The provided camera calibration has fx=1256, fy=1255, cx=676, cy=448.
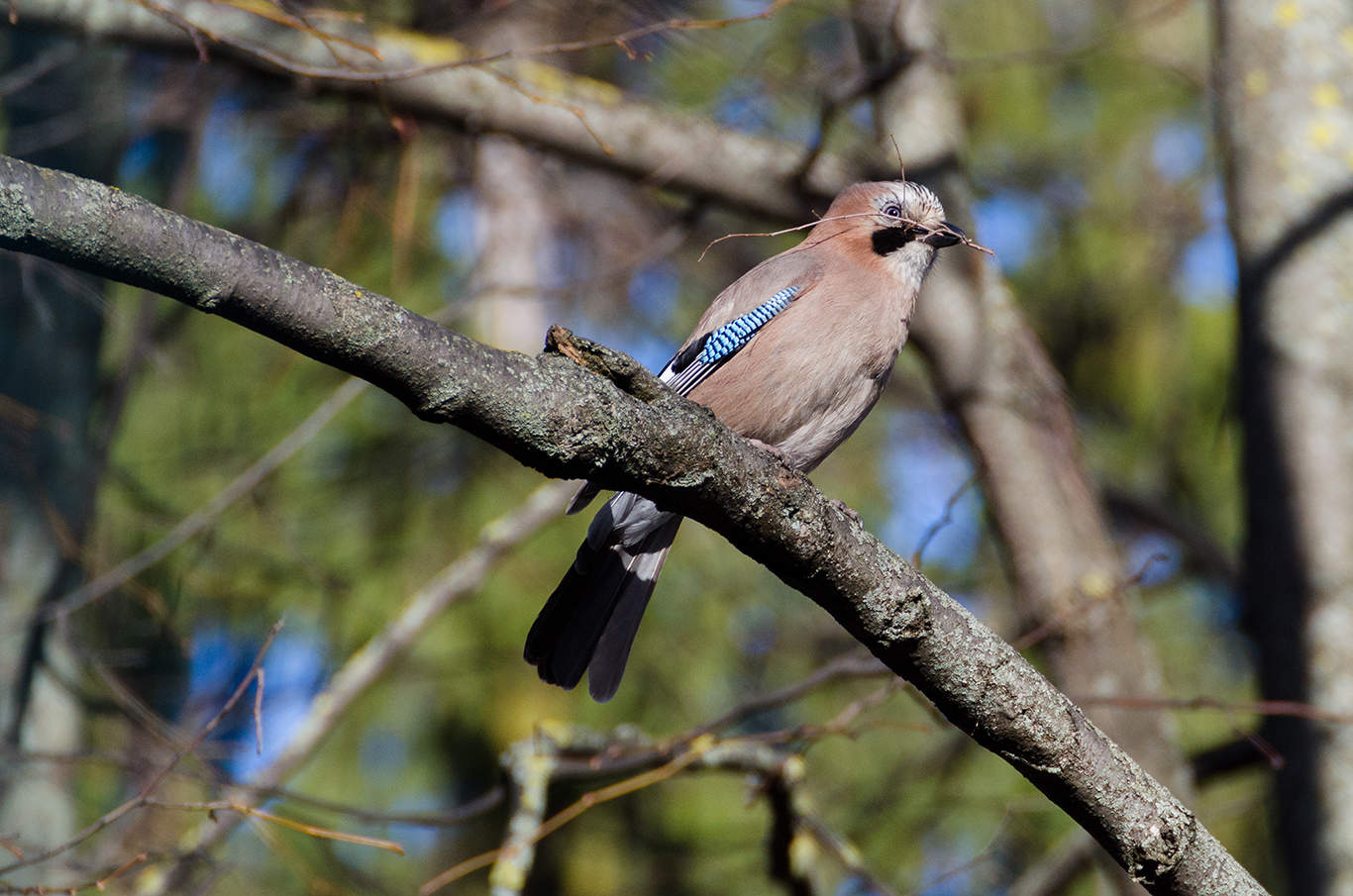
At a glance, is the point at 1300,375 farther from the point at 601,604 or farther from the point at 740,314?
the point at 601,604

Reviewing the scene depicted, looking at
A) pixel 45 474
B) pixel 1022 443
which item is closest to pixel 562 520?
pixel 1022 443

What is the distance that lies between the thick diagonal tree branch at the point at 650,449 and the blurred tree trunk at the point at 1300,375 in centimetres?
207

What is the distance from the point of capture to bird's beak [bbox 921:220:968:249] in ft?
12.5

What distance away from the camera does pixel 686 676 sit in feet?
21.5

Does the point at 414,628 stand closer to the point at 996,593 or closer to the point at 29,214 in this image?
the point at 29,214

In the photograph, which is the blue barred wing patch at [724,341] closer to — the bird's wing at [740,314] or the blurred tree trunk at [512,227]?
the bird's wing at [740,314]

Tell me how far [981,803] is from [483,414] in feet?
15.6

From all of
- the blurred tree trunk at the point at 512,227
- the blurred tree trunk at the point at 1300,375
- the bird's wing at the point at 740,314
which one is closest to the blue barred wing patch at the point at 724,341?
the bird's wing at the point at 740,314

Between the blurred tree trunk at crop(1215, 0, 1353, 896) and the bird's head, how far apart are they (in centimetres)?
163

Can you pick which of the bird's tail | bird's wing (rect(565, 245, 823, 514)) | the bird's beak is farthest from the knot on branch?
the bird's beak

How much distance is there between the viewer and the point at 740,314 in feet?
13.1

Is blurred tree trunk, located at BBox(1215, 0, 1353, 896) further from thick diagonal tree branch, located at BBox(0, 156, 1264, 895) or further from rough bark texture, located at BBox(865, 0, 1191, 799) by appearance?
thick diagonal tree branch, located at BBox(0, 156, 1264, 895)

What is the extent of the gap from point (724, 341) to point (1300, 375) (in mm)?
2399

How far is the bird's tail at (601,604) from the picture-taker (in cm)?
354
